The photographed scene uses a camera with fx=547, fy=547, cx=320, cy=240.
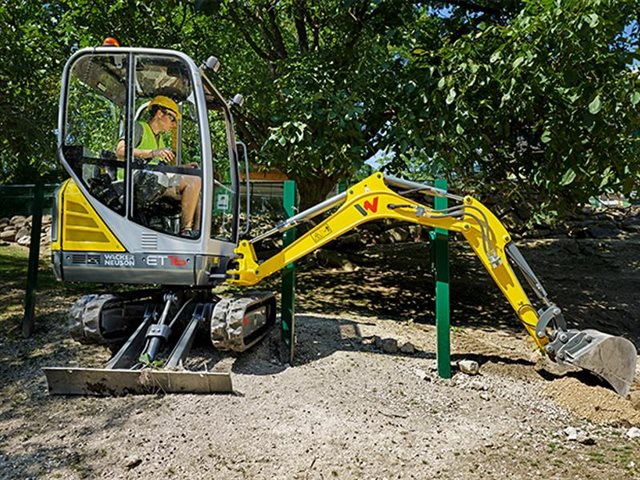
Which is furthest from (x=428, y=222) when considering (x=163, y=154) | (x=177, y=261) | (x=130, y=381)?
(x=130, y=381)

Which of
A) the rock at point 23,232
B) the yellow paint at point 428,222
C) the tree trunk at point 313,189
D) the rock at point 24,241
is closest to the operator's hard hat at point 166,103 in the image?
the yellow paint at point 428,222

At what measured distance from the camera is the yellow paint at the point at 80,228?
430cm

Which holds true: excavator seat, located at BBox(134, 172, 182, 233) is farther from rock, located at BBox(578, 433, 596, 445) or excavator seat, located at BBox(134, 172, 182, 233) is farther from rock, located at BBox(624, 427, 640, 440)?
rock, located at BBox(624, 427, 640, 440)

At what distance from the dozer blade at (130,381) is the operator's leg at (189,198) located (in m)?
1.16

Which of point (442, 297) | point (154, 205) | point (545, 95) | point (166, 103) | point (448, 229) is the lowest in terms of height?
point (442, 297)

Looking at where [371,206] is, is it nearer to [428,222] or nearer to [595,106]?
[428,222]

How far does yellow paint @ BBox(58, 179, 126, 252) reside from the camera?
4301 millimetres

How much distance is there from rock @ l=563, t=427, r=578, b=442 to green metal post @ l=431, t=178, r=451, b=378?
109 cm

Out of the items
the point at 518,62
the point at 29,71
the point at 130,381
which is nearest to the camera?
the point at 130,381

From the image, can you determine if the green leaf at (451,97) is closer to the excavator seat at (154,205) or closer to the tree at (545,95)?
the tree at (545,95)

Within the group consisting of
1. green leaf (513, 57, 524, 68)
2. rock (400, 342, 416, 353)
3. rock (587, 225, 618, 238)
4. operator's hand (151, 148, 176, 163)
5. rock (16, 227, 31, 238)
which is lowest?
rock (400, 342, 416, 353)

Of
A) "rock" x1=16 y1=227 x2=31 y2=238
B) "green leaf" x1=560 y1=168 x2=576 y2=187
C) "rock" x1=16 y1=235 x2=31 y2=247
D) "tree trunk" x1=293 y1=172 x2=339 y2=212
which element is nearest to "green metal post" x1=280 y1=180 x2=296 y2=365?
"green leaf" x1=560 y1=168 x2=576 y2=187

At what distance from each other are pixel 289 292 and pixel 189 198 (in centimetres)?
124

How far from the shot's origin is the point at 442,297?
4664mm
